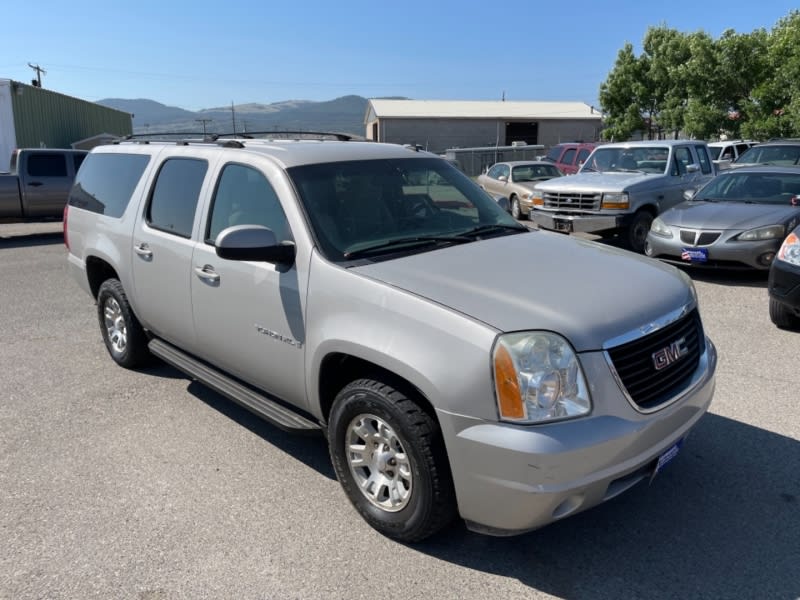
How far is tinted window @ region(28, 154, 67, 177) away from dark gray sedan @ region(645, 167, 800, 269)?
485 inches

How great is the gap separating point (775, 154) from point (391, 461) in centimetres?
1335

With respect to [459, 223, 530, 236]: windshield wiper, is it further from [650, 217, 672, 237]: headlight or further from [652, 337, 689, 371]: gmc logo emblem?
[650, 217, 672, 237]: headlight

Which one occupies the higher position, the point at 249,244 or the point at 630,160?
the point at 630,160

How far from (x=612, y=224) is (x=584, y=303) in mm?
8233

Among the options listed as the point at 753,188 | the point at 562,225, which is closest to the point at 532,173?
the point at 562,225

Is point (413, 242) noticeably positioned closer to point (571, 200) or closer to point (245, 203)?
point (245, 203)

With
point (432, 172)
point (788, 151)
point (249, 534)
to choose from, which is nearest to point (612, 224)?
point (788, 151)

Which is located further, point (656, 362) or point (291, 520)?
point (291, 520)

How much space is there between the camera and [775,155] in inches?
528

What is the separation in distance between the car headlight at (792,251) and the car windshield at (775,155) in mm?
7353

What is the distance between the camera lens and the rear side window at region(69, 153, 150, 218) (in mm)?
5188

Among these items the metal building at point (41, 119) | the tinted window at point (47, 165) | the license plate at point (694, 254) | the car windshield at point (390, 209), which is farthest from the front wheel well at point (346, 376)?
the metal building at point (41, 119)

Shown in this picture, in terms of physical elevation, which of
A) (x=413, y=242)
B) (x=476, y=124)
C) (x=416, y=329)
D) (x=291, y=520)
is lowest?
(x=291, y=520)

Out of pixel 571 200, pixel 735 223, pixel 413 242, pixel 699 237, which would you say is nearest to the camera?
pixel 413 242
